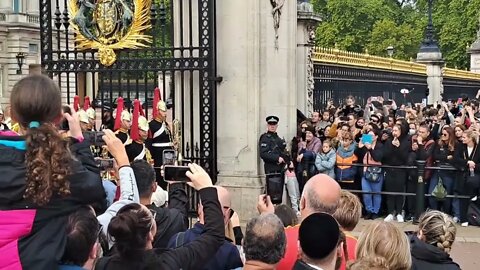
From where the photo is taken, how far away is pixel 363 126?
1357 centimetres

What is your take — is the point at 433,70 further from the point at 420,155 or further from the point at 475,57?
the point at 420,155

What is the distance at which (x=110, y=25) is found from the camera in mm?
11023

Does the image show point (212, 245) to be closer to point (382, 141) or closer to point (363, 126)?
point (382, 141)

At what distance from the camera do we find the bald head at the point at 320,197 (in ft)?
15.2

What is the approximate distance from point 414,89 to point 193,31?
18095 mm

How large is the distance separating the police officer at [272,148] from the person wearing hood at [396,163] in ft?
6.98

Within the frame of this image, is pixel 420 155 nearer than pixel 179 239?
No

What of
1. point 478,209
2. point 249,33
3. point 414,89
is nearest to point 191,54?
point 249,33

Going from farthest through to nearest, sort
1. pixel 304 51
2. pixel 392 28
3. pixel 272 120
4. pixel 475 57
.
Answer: pixel 392 28, pixel 475 57, pixel 304 51, pixel 272 120

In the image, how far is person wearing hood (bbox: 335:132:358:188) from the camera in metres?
12.3

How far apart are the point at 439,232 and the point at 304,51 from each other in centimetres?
872

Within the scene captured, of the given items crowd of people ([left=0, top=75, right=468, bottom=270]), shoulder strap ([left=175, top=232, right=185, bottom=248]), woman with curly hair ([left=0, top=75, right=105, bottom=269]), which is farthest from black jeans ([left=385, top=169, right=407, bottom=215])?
woman with curly hair ([left=0, top=75, right=105, bottom=269])

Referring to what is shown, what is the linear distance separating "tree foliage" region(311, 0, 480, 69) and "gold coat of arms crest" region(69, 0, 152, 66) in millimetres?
47189

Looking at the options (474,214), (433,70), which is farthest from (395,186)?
(433,70)
